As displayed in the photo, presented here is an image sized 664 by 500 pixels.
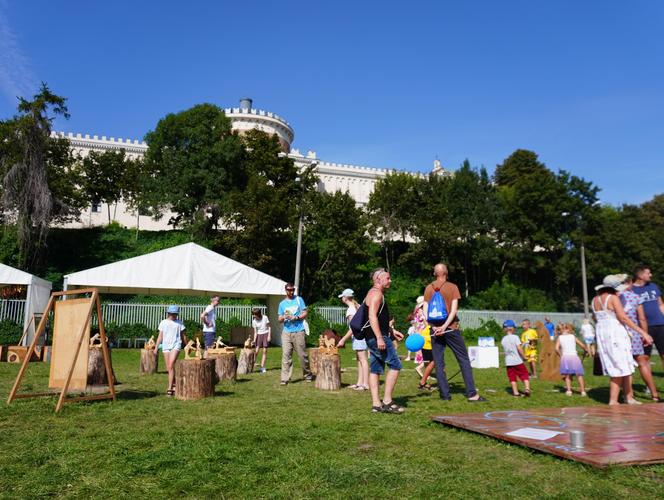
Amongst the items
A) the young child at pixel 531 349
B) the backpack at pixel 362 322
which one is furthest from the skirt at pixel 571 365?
the backpack at pixel 362 322

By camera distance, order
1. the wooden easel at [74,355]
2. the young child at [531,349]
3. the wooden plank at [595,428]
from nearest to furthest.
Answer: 1. the wooden plank at [595,428]
2. the wooden easel at [74,355]
3. the young child at [531,349]

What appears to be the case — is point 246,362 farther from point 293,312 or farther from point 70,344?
point 70,344

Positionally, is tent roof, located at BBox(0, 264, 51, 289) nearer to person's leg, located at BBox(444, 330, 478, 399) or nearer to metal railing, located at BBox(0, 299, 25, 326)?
metal railing, located at BBox(0, 299, 25, 326)

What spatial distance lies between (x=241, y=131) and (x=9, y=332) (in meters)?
50.5

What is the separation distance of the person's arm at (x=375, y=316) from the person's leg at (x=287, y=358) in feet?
11.8

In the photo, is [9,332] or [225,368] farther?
[9,332]

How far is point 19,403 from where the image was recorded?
7.29m

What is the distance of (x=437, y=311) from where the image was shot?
25.8 ft

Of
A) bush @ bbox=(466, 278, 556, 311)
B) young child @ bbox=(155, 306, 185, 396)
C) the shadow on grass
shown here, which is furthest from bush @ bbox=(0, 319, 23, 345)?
bush @ bbox=(466, 278, 556, 311)

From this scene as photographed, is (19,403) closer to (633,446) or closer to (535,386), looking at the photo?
(633,446)

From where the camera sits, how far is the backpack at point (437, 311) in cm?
784

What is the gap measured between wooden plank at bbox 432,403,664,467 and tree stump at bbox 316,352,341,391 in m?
3.62

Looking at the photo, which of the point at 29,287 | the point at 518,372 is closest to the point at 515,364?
the point at 518,372

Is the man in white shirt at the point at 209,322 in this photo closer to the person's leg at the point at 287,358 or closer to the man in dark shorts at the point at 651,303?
the person's leg at the point at 287,358
